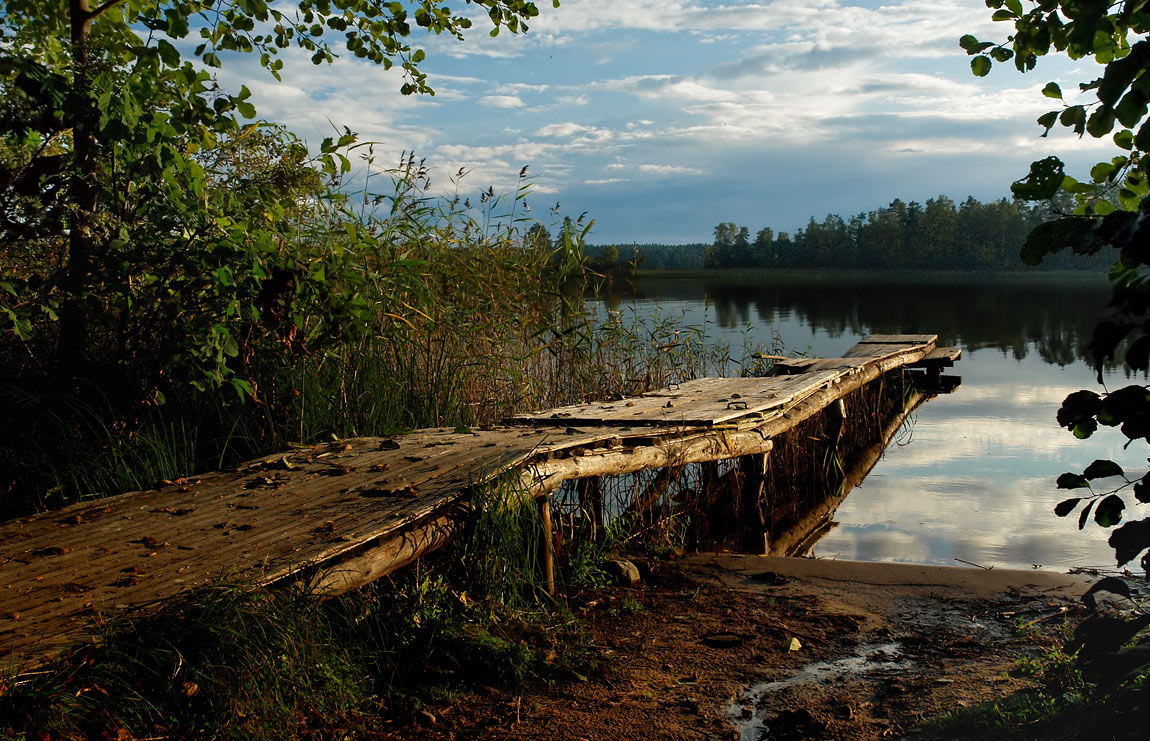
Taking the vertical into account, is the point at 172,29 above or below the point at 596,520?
above

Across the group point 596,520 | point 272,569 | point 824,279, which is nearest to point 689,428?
point 596,520

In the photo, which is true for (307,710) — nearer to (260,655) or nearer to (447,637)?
(260,655)

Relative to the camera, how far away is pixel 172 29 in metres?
4.64

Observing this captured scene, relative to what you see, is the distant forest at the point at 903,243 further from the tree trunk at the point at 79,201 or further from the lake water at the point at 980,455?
Result: the tree trunk at the point at 79,201

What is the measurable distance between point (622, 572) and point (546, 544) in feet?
2.30

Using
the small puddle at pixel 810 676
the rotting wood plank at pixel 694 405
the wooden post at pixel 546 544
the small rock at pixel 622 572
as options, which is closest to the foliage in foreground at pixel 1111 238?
the small puddle at pixel 810 676

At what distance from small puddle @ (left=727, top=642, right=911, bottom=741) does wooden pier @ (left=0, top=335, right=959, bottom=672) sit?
4.48 ft

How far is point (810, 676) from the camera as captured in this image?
144 inches

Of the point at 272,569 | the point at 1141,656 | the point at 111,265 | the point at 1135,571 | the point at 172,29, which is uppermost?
the point at 172,29

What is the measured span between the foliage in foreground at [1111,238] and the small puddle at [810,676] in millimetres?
1715

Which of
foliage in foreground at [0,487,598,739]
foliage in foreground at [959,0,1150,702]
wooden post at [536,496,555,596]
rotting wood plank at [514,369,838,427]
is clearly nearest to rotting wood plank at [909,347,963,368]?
rotting wood plank at [514,369,838,427]

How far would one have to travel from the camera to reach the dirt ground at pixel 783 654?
3.15 m

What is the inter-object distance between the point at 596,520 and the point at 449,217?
309 cm

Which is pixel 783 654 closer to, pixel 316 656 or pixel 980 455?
pixel 316 656
